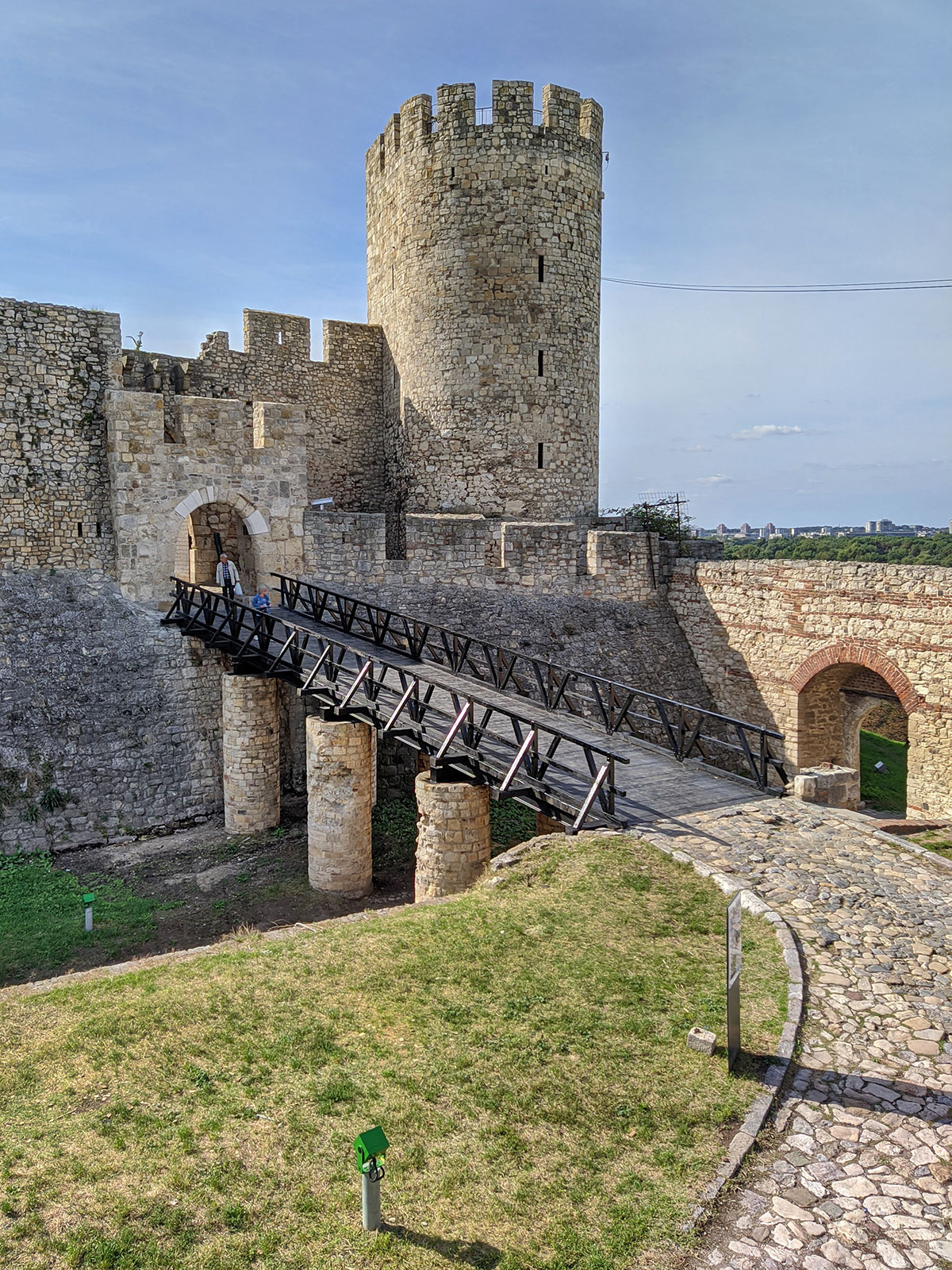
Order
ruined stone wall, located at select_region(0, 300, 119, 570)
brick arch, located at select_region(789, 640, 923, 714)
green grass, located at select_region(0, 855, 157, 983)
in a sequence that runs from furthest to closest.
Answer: ruined stone wall, located at select_region(0, 300, 119, 570) < brick arch, located at select_region(789, 640, 923, 714) < green grass, located at select_region(0, 855, 157, 983)

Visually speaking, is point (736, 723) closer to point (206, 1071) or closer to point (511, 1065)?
point (511, 1065)

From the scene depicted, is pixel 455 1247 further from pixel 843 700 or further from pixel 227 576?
pixel 843 700

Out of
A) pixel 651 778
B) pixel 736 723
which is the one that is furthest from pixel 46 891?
pixel 736 723

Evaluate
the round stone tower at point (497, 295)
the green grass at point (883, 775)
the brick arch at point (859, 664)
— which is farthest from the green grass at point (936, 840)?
the round stone tower at point (497, 295)

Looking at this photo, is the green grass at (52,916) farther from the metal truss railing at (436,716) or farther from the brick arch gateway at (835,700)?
the brick arch gateway at (835,700)

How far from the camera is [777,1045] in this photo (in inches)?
190

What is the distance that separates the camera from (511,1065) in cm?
479

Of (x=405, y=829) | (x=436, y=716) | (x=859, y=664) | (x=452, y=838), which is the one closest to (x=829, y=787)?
(x=452, y=838)

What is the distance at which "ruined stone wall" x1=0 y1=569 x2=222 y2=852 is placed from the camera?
1120cm

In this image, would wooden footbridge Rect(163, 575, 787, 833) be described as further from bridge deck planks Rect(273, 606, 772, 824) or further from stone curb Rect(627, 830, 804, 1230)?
stone curb Rect(627, 830, 804, 1230)

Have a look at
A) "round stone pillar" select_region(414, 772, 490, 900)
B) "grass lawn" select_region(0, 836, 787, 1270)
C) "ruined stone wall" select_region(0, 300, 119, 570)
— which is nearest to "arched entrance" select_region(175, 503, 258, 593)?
"ruined stone wall" select_region(0, 300, 119, 570)

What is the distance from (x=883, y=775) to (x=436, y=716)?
37.9 feet

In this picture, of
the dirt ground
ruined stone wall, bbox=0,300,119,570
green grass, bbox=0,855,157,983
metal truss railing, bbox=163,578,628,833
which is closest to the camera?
metal truss railing, bbox=163,578,628,833

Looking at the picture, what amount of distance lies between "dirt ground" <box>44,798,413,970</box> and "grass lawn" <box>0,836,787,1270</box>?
2924mm
